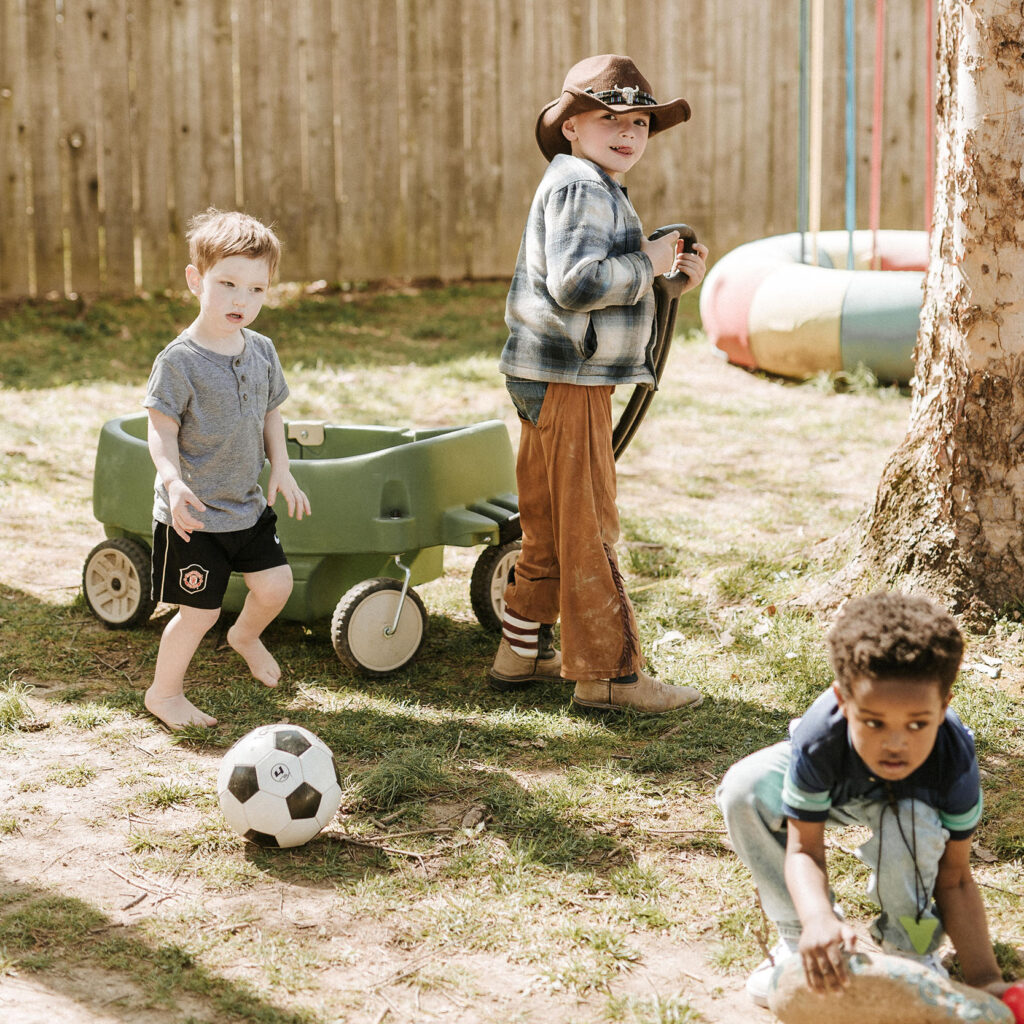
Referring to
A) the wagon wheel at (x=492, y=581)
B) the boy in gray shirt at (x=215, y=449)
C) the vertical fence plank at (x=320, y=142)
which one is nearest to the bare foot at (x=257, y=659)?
the boy in gray shirt at (x=215, y=449)

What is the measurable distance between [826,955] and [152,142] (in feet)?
28.9

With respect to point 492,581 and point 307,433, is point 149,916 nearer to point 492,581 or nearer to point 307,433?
point 492,581

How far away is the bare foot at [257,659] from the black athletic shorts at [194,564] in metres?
0.26

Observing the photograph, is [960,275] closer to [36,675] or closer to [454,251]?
[36,675]

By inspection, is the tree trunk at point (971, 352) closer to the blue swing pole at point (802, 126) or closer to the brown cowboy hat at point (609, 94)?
the brown cowboy hat at point (609, 94)

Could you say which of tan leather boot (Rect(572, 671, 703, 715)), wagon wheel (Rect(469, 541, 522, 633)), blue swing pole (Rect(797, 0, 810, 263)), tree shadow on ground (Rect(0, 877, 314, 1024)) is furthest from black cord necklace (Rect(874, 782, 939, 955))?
blue swing pole (Rect(797, 0, 810, 263))

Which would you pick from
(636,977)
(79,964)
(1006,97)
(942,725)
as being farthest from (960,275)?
(79,964)

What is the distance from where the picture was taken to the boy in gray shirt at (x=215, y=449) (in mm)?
3539

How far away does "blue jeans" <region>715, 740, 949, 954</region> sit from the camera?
2.32 meters

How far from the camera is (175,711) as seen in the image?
12.1 ft

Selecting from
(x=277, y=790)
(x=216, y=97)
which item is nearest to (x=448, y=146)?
(x=216, y=97)

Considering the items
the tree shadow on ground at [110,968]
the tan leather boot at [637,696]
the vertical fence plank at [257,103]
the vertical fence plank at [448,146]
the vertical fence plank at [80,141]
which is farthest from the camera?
the vertical fence plank at [448,146]

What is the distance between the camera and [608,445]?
12.2 feet

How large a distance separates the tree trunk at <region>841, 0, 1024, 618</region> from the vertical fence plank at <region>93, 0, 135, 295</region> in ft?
22.6
